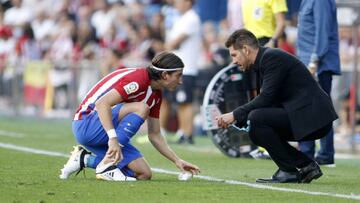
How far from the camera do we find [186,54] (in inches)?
670

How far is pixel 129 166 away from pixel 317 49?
3231 millimetres

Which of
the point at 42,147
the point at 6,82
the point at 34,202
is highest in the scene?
the point at 34,202

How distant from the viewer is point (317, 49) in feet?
41.0

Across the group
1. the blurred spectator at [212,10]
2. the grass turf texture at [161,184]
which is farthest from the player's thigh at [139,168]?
the blurred spectator at [212,10]

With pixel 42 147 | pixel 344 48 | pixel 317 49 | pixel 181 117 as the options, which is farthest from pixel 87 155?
pixel 344 48

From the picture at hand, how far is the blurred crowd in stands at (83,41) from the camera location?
20000 millimetres

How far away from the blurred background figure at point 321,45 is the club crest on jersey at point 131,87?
317cm

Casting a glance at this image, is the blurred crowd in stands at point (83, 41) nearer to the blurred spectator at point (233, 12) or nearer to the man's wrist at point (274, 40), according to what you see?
the blurred spectator at point (233, 12)

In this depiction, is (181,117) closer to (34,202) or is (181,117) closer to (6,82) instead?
(6,82)

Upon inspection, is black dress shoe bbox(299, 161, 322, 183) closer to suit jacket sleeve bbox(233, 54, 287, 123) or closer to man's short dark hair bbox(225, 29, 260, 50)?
suit jacket sleeve bbox(233, 54, 287, 123)

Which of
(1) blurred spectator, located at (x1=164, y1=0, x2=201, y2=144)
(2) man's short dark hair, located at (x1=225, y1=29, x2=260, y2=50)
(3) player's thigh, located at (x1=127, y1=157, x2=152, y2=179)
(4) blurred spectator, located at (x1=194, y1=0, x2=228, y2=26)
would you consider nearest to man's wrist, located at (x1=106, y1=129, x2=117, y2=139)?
(3) player's thigh, located at (x1=127, y1=157, x2=152, y2=179)

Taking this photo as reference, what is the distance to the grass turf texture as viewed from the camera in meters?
8.70

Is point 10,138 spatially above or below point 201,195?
below

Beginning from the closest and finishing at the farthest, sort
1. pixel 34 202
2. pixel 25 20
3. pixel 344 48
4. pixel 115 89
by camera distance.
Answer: pixel 34 202 → pixel 115 89 → pixel 344 48 → pixel 25 20
